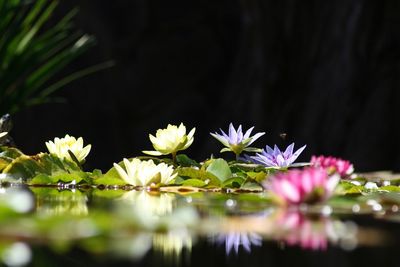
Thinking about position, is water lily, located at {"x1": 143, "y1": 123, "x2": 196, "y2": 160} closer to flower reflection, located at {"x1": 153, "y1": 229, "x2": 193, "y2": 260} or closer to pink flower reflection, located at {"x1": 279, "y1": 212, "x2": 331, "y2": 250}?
pink flower reflection, located at {"x1": 279, "y1": 212, "x2": 331, "y2": 250}

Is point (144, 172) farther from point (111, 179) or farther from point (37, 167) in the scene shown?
point (37, 167)

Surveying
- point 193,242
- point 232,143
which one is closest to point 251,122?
point 232,143

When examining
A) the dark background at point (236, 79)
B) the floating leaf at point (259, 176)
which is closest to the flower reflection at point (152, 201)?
the floating leaf at point (259, 176)

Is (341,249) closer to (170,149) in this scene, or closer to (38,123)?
(170,149)

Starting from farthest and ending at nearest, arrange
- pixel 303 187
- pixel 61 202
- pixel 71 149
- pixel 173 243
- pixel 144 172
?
pixel 71 149
pixel 144 172
pixel 61 202
pixel 303 187
pixel 173 243

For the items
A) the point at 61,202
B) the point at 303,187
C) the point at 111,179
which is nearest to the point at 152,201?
the point at 61,202

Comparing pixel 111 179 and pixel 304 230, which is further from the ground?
pixel 111 179
